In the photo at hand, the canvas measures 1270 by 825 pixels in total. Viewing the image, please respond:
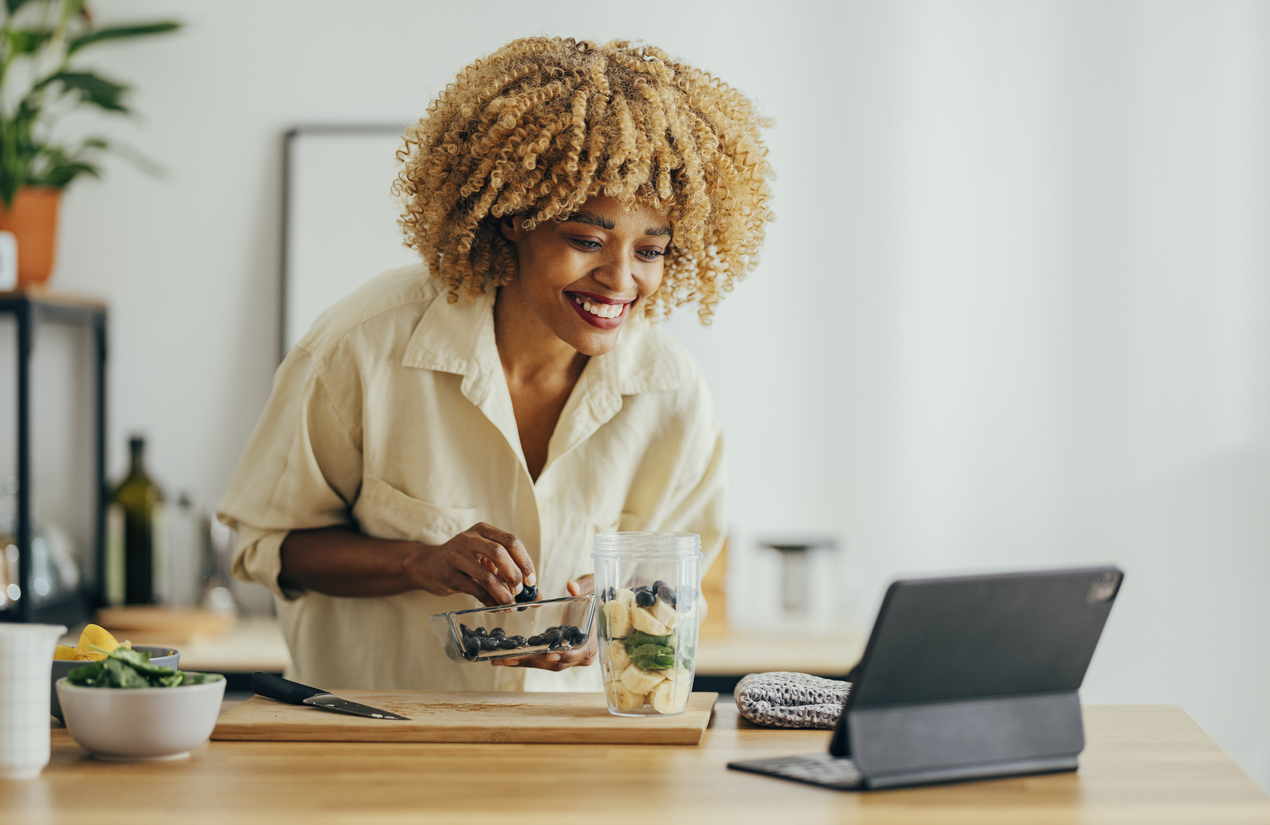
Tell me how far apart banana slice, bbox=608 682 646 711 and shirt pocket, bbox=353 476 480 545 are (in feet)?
1.28

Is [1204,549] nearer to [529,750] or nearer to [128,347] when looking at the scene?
[529,750]

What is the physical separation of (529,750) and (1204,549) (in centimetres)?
221

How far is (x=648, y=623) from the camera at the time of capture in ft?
3.97

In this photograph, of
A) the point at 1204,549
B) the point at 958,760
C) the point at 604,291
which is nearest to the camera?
the point at 958,760

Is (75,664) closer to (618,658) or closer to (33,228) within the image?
(618,658)

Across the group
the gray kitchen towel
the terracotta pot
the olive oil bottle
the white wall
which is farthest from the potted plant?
the gray kitchen towel

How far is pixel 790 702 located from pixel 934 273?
1807 mm

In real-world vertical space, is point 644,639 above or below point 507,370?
below

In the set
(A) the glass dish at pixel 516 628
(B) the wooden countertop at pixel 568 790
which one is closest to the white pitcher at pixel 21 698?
(B) the wooden countertop at pixel 568 790

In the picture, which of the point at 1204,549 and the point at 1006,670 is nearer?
the point at 1006,670

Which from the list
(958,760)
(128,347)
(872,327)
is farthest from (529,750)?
(128,347)

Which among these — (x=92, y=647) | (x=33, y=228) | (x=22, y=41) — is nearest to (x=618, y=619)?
(x=92, y=647)

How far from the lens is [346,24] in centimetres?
288

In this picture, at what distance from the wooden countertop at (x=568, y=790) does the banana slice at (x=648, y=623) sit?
120 mm
